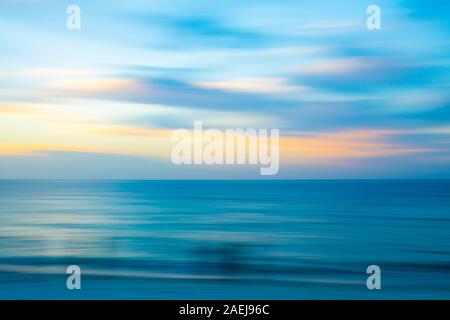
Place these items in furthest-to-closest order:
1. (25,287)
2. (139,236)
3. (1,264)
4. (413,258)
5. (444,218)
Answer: (444,218)
(139,236)
(413,258)
(1,264)
(25,287)

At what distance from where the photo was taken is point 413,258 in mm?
8633

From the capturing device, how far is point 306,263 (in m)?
8.16

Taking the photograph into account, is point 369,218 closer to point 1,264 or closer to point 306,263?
point 306,263

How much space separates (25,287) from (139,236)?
4670 millimetres

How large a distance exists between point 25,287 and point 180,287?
1.81 meters

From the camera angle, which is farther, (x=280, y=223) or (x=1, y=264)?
(x=280, y=223)

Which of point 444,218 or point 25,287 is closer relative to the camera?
point 25,287

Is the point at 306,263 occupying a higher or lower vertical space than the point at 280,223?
lower
